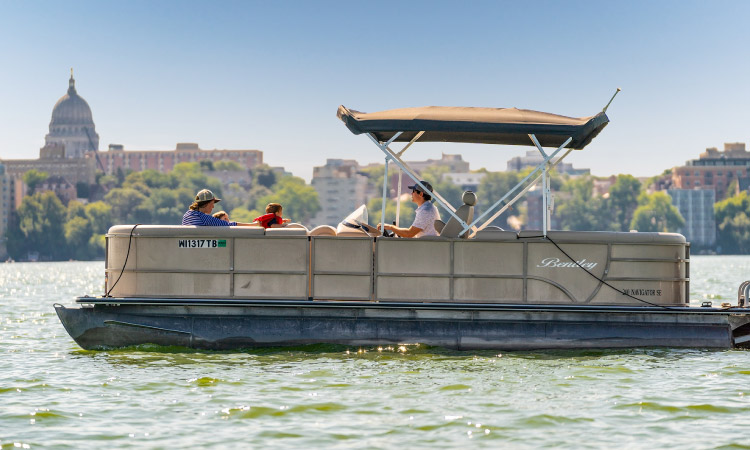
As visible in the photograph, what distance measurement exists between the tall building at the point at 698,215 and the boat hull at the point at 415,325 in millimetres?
173978

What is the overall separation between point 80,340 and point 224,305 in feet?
7.18

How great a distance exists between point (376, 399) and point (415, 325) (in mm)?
2830

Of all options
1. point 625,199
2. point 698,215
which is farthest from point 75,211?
point 698,215

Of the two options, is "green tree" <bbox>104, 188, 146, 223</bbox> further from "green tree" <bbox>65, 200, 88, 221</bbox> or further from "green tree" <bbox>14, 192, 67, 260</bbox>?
"green tree" <bbox>14, 192, 67, 260</bbox>

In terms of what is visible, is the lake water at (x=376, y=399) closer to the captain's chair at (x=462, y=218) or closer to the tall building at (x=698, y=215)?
the captain's chair at (x=462, y=218)

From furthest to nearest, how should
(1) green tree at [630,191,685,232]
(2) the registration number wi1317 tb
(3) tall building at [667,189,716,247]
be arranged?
(3) tall building at [667,189,716,247] → (1) green tree at [630,191,685,232] → (2) the registration number wi1317 tb

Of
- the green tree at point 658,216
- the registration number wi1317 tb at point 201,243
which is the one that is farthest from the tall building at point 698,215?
the registration number wi1317 tb at point 201,243

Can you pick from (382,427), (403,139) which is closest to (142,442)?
(382,427)

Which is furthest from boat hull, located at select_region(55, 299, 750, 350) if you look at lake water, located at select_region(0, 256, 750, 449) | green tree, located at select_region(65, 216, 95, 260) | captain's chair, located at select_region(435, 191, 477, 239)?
green tree, located at select_region(65, 216, 95, 260)

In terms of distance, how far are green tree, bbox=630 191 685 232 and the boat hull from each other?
17056 cm

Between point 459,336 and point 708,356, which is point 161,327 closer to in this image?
point 459,336

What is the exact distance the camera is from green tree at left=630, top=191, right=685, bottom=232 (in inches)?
7111

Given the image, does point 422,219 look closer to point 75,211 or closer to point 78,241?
point 78,241

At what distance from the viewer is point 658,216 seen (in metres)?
182
